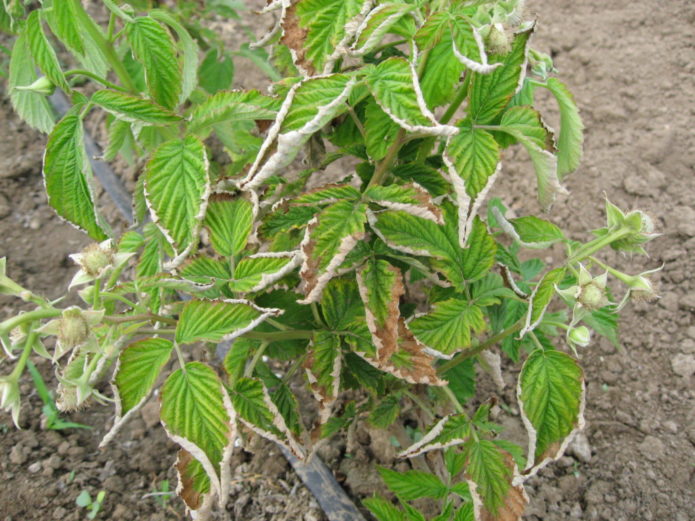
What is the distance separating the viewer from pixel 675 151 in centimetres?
235

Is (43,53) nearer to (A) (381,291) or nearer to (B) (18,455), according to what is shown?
(A) (381,291)

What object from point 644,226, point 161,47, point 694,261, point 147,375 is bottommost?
point 694,261

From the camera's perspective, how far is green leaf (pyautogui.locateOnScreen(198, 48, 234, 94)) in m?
2.35

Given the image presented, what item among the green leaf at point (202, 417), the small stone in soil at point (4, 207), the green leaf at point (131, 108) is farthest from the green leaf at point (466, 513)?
the small stone in soil at point (4, 207)

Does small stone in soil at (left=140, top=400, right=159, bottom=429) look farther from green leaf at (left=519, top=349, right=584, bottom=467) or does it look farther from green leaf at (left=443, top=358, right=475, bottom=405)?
green leaf at (left=519, top=349, right=584, bottom=467)

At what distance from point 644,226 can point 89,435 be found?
167 cm

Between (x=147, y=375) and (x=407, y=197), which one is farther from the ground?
(x=407, y=197)

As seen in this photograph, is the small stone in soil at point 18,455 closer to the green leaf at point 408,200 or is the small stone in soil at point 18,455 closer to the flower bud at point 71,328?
the flower bud at point 71,328

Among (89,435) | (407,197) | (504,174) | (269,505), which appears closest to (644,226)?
(407,197)

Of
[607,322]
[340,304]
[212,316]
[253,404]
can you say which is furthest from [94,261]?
[607,322]

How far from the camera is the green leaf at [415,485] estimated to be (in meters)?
1.39

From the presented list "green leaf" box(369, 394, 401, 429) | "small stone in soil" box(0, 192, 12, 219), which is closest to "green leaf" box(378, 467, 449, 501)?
"green leaf" box(369, 394, 401, 429)

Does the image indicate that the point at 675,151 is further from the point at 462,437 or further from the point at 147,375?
the point at 147,375

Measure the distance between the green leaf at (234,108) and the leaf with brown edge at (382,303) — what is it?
0.36 m
